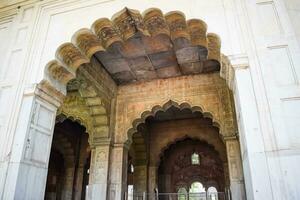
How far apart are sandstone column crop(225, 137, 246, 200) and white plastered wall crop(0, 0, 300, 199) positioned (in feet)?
10.6

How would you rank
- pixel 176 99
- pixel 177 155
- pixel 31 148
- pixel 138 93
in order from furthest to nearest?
→ pixel 177 155, pixel 138 93, pixel 176 99, pixel 31 148

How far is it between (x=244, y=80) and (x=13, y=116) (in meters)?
4.67

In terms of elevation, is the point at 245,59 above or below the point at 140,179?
above

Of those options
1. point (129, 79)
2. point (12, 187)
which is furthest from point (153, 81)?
point (12, 187)

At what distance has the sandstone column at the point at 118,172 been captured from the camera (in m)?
8.65

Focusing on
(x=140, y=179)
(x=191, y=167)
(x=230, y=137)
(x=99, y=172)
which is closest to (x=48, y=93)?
(x=99, y=172)

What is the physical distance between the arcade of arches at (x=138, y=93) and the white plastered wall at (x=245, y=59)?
0.27 m

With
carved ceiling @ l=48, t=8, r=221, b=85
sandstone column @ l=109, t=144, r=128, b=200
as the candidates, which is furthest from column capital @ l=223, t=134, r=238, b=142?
sandstone column @ l=109, t=144, r=128, b=200

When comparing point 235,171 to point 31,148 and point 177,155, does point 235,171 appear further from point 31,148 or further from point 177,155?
point 177,155

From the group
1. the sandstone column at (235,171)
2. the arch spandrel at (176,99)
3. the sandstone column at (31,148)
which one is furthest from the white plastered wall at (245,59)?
the arch spandrel at (176,99)

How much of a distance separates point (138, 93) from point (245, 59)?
569 centimetres

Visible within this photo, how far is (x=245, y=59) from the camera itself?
4.75 m

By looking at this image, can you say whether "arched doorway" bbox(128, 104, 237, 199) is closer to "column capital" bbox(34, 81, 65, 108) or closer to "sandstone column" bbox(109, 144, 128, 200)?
"sandstone column" bbox(109, 144, 128, 200)

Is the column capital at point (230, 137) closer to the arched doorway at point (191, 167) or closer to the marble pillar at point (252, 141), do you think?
the marble pillar at point (252, 141)
